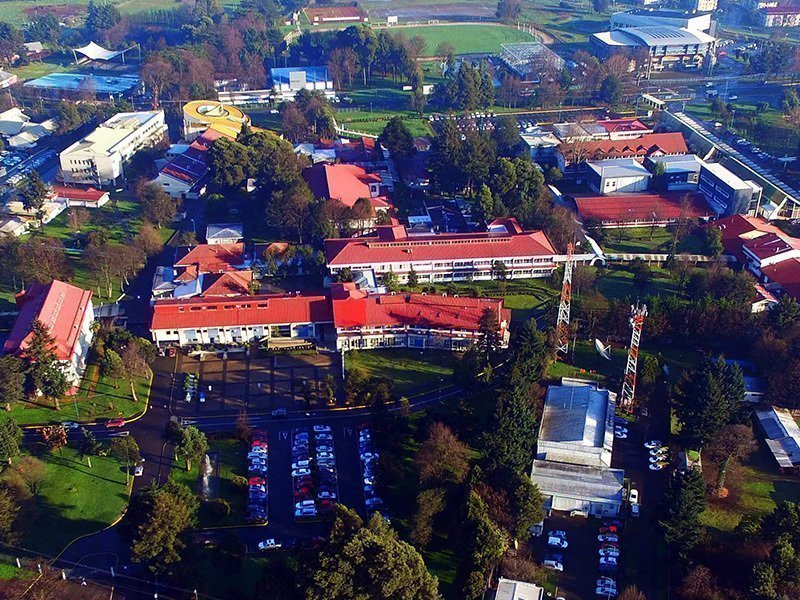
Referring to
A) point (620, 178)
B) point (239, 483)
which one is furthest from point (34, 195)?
point (620, 178)

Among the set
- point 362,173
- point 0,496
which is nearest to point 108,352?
point 0,496

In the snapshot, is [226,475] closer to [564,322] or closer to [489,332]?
[489,332]

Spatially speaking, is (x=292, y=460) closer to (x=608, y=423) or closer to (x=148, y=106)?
(x=608, y=423)

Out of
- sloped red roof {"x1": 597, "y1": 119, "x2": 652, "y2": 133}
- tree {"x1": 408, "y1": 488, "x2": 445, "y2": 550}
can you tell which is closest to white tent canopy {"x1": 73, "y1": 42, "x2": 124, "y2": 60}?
sloped red roof {"x1": 597, "y1": 119, "x2": 652, "y2": 133}

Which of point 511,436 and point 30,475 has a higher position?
point 511,436

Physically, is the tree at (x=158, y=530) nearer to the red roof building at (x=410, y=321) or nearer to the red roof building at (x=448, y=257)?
the red roof building at (x=410, y=321)
